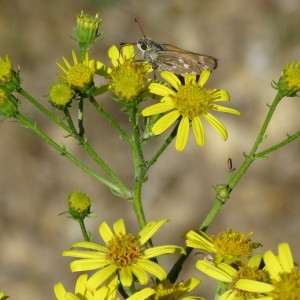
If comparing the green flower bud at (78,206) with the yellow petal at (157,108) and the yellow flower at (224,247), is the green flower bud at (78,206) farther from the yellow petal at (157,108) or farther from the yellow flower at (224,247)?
the yellow flower at (224,247)

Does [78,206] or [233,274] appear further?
[78,206]

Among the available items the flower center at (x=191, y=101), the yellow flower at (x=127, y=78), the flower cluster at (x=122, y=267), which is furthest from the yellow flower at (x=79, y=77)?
the flower cluster at (x=122, y=267)

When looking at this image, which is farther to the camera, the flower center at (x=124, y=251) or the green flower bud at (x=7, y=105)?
the green flower bud at (x=7, y=105)

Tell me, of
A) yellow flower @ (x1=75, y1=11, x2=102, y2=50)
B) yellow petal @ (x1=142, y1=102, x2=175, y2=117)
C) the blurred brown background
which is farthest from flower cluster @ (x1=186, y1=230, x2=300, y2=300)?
the blurred brown background

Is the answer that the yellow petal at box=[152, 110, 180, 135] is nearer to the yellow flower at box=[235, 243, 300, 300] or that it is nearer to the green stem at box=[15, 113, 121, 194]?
the green stem at box=[15, 113, 121, 194]

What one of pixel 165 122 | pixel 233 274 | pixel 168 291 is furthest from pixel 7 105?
pixel 233 274

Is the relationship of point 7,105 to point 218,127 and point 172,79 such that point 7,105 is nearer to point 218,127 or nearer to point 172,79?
point 172,79
